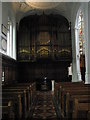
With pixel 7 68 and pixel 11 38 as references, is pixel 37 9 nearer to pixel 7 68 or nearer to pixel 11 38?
pixel 11 38

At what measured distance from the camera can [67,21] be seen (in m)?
14.3

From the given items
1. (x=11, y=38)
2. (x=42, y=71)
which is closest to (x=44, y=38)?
(x=42, y=71)

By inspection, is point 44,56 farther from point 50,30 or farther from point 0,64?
point 0,64

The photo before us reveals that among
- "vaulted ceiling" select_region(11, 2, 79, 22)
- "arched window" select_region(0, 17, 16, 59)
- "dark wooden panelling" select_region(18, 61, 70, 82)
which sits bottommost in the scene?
"dark wooden panelling" select_region(18, 61, 70, 82)

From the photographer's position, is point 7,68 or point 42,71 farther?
point 42,71

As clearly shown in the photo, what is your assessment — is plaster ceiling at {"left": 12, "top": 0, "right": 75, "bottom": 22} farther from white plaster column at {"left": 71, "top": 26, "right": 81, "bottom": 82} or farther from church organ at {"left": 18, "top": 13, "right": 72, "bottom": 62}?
white plaster column at {"left": 71, "top": 26, "right": 81, "bottom": 82}

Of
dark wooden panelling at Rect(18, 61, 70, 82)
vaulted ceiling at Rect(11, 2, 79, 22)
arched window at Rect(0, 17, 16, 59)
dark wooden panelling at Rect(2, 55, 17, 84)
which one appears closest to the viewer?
dark wooden panelling at Rect(2, 55, 17, 84)

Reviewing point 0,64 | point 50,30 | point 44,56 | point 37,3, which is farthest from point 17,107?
point 50,30

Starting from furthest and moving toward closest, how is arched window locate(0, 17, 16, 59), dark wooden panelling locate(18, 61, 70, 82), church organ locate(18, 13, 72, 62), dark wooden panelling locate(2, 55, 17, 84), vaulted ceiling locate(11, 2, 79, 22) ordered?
dark wooden panelling locate(18, 61, 70, 82) → church organ locate(18, 13, 72, 62) → vaulted ceiling locate(11, 2, 79, 22) → arched window locate(0, 17, 16, 59) → dark wooden panelling locate(2, 55, 17, 84)

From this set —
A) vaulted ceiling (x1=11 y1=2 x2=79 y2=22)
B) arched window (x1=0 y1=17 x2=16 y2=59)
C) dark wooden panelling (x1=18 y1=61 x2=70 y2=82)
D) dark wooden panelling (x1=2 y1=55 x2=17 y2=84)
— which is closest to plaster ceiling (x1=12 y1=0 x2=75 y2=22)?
vaulted ceiling (x1=11 y1=2 x2=79 y2=22)

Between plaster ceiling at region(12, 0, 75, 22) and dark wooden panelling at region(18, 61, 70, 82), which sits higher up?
plaster ceiling at region(12, 0, 75, 22)

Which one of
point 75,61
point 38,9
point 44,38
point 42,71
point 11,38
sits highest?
point 38,9

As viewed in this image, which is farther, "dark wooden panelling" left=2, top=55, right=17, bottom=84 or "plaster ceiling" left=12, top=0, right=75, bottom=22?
"plaster ceiling" left=12, top=0, right=75, bottom=22

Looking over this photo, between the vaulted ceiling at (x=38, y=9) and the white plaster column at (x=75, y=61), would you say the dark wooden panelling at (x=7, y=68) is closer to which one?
the vaulted ceiling at (x=38, y=9)
